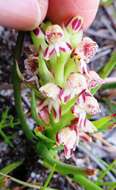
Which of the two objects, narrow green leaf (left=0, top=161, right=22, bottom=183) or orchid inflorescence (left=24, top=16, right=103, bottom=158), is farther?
narrow green leaf (left=0, top=161, right=22, bottom=183)

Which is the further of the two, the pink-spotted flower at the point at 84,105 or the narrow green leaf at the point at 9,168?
the narrow green leaf at the point at 9,168

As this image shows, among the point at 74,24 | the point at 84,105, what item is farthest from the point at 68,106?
the point at 74,24

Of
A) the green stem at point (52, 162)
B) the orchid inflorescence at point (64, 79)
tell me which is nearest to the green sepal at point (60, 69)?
the orchid inflorescence at point (64, 79)

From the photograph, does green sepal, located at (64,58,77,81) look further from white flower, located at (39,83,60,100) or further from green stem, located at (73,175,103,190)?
green stem, located at (73,175,103,190)

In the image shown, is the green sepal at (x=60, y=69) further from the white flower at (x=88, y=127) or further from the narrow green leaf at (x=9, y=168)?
the narrow green leaf at (x=9, y=168)

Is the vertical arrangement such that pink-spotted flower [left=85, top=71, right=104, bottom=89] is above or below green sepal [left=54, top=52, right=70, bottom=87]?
below

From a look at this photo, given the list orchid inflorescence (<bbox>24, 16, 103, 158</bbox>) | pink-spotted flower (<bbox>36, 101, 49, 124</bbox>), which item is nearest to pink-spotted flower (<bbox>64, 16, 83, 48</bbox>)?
orchid inflorescence (<bbox>24, 16, 103, 158</bbox>)
